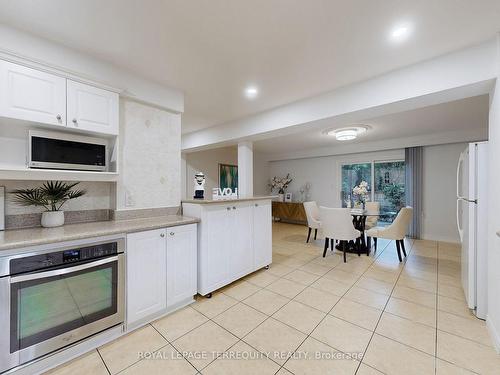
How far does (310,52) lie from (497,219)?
2.13 m

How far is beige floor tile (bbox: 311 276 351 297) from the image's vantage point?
2576mm

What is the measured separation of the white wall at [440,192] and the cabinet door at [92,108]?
20.7 ft

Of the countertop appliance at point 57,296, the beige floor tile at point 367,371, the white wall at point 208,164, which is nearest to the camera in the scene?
the countertop appliance at point 57,296

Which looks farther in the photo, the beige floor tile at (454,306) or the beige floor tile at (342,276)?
the beige floor tile at (342,276)

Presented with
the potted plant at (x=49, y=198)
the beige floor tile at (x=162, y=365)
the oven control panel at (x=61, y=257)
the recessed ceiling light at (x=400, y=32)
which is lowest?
the beige floor tile at (x=162, y=365)

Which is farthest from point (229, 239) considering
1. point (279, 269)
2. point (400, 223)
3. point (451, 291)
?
point (400, 223)

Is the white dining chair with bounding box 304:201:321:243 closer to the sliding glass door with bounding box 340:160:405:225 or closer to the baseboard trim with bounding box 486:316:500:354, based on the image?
the sliding glass door with bounding box 340:160:405:225

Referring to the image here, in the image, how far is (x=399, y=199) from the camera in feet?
18.2

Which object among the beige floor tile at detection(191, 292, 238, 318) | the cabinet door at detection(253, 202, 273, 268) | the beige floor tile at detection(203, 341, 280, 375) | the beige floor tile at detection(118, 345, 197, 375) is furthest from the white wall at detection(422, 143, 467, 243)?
the beige floor tile at detection(118, 345, 197, 375)

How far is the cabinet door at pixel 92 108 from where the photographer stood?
1.88 m

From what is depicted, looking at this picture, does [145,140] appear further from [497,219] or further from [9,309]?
[497,219]

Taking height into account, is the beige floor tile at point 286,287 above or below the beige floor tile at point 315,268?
below

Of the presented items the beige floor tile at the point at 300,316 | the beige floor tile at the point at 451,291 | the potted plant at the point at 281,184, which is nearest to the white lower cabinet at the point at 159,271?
the beige floor tile at the point at 300,316

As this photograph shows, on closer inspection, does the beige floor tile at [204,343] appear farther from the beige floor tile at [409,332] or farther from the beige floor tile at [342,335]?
the beige floor tile at [409,332]
